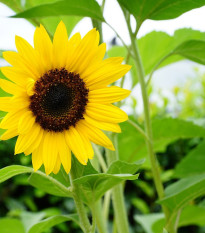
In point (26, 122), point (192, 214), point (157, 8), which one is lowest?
point (192, 214)

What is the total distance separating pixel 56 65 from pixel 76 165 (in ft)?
0.45

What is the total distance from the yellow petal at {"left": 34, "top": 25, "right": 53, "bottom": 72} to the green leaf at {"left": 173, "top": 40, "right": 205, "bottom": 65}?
1.00 ft

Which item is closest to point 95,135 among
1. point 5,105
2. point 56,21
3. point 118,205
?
point 5,105

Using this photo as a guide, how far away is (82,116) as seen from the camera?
1.78 feet

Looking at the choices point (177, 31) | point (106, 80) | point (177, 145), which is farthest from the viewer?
point (177, 145)

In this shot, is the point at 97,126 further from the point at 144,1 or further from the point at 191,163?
the point at 191,163

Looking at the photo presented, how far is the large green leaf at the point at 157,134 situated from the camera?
870 mm

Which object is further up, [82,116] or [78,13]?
[78,13]

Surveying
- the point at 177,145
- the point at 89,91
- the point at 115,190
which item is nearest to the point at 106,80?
the point at 89,91

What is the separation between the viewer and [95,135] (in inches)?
20.0

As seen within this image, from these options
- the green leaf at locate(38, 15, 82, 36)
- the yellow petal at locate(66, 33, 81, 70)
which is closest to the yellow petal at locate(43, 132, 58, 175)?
the yellow petal at locate(66, 33, 81, 70)

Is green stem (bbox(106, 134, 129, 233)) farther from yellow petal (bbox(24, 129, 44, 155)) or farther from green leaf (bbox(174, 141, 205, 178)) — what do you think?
green leaf (bbox(174, 141, 205, 178))

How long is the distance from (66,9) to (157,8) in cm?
16

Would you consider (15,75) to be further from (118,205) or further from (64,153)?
(118,205)
